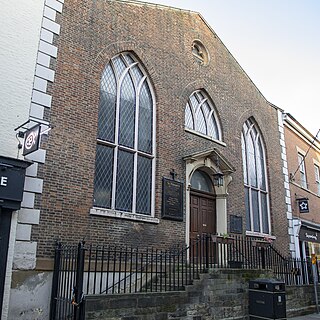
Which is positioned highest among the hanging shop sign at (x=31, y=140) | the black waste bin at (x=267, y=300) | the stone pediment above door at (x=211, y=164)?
the stone pediment above door at (x=211, y=164)

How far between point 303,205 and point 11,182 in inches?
567

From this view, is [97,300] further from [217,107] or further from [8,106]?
[217,107]

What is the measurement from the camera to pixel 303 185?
19.9 m

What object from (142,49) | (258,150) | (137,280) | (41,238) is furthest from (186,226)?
(258,150)

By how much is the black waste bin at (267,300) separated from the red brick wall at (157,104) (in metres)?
2.72

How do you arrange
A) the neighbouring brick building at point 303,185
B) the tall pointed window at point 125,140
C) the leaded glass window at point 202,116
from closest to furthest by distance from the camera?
1. the tall pointed window at point 125,140
2. the leaded glass window at point 202,116
3. the neighbouring brick building at point 303,185

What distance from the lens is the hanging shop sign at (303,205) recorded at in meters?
18.1

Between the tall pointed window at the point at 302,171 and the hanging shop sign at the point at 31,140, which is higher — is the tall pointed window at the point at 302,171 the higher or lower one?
the higher one

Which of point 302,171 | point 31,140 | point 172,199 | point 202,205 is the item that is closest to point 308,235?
point 302,171

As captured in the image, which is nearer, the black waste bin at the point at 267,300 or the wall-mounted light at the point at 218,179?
the black waste bin at the point at 267,300

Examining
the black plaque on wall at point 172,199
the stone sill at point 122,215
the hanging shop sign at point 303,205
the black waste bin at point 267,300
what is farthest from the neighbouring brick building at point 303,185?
the stone sill at point 122,215

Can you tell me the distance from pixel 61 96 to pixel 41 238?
3.51 m

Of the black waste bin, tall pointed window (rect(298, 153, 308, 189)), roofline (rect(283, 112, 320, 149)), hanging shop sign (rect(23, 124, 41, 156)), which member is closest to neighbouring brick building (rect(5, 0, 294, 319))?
hanging shop sign (rect(23, 124, 41, 156))

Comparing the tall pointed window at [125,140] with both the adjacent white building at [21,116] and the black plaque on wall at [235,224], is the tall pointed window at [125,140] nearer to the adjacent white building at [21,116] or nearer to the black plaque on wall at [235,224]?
the adjacent white building at [21,116]
